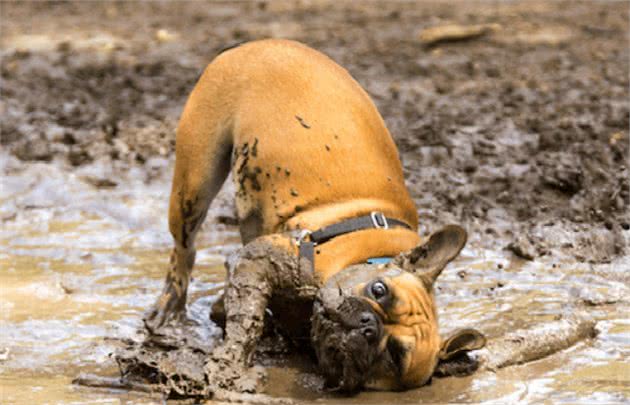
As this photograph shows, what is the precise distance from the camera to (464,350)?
5.04 metres

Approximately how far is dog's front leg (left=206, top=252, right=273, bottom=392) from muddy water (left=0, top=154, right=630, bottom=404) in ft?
0.57

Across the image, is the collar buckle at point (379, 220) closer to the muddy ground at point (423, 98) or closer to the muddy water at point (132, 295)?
the muddy water at point (132, 295)

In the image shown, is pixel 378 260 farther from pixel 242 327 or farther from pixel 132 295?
pixel 132 295

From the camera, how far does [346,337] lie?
4.62m

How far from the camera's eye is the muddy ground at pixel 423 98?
802 centimetres

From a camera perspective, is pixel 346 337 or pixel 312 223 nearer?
pixel 346 337

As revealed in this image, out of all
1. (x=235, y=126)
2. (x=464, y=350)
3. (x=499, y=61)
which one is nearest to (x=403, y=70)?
(x=499, y=61)

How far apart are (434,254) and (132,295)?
2260mm

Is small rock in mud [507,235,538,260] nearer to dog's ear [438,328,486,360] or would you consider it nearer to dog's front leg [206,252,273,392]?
dog's ear [438,328,486,360]

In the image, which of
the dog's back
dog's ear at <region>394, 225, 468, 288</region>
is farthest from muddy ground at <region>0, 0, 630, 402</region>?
dog's ear at <region>394, 225, 468, 288</region>

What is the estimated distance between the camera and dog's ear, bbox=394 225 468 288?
16.3ft

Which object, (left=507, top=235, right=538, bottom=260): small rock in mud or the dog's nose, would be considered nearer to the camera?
the dog's nose

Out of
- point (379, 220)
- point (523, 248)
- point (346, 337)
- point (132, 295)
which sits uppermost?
point (379, 220)

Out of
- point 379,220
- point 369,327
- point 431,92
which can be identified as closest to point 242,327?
point 369,327
